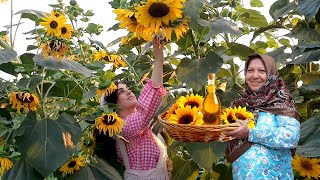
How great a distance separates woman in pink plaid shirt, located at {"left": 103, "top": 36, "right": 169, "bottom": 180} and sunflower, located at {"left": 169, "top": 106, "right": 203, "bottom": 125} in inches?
14.1

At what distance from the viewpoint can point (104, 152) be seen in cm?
260

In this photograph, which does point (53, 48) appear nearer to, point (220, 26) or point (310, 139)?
point (220, 26)

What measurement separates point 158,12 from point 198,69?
51 cm

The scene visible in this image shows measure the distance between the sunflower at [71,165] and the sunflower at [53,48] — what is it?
1.59 ft

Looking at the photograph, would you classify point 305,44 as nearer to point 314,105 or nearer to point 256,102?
point 314,105

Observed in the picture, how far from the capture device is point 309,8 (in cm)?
249

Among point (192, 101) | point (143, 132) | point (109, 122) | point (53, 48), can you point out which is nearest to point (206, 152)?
point (143, 132)

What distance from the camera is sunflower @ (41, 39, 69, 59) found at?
230cm

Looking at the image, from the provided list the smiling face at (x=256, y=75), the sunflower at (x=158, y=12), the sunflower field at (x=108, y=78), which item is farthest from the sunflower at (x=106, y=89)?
the smiling face at (x=256, y=75)

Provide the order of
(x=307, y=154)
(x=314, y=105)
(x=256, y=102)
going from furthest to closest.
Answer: (x=314, y=105) → (x=307, y=154) → (x=256, y=102)

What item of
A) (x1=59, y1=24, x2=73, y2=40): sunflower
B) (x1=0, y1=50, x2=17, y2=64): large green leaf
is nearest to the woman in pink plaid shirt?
(x1=59, y1=24, x2=73, y2=40): sunflower

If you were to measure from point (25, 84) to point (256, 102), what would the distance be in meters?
0.96

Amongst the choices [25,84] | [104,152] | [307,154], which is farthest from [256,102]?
[25,84]

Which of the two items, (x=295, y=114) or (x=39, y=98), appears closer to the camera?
(x=295, y=114)
